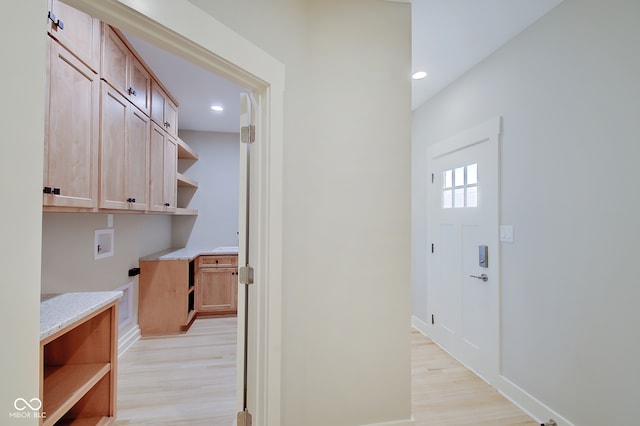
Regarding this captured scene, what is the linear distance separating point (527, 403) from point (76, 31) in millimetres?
3656

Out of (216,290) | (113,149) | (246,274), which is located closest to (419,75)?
(246,274)

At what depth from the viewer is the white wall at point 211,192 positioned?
4340mm

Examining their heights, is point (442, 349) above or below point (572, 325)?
below

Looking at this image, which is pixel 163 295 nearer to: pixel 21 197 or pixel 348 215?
pixel 348 215

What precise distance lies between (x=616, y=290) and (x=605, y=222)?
36cm

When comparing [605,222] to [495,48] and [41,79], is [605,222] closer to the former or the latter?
[495,48]

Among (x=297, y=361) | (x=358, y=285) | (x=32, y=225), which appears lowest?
(x=297, y=361)

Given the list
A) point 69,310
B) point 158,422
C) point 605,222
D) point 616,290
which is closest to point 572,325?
point 616,290

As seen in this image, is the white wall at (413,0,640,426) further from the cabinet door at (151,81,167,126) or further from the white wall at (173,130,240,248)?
the white wall at (173,130,240,248)

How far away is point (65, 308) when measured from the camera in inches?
59.7

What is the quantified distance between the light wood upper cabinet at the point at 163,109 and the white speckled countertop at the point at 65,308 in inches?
68.2

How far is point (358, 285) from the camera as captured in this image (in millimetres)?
1665

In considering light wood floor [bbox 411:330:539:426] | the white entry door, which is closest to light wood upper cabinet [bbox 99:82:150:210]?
light wood floor [bbox 411:330:539:426]

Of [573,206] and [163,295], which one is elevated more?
[573,206]
